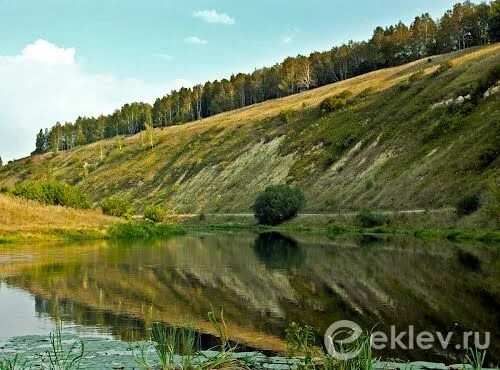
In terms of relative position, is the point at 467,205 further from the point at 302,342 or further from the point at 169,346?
the point at 169,346

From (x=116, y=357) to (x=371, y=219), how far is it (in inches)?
2072

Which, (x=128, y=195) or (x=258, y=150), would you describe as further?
(x=128, y=195)

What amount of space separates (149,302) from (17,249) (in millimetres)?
25280

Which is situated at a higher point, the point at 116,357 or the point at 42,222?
the point at 42,222

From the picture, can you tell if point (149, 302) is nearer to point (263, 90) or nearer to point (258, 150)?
point (258, 150)

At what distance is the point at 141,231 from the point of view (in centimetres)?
6103

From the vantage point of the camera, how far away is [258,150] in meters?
111

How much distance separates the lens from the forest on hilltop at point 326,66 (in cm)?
13062

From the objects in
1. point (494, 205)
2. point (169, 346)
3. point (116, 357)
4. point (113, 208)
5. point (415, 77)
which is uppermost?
point (415, 77)

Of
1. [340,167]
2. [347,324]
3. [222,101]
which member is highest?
[222,101]

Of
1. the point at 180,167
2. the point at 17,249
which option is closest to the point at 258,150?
the point at 180,167

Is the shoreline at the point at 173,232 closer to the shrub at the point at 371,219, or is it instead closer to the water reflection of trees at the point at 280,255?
the shrub at the point at 371,219

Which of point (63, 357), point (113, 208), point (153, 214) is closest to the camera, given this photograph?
point (63, 357)

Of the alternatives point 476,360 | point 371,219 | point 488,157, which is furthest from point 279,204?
point 476,360
